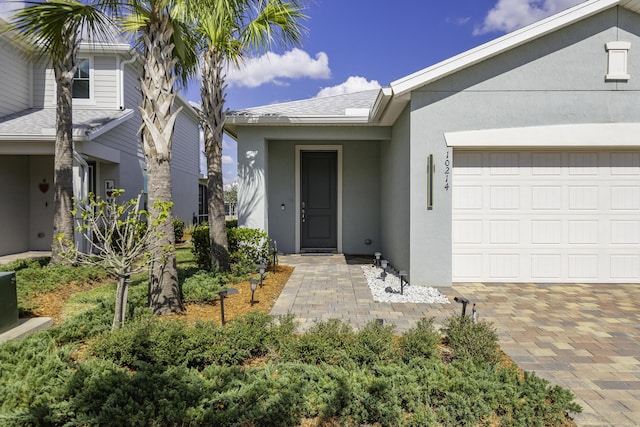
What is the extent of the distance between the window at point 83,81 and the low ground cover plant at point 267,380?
10.2 meters

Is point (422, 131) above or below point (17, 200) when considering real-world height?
above

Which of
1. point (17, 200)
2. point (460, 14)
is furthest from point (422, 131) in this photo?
point (17, 200)

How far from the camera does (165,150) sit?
Result: 15.5ft

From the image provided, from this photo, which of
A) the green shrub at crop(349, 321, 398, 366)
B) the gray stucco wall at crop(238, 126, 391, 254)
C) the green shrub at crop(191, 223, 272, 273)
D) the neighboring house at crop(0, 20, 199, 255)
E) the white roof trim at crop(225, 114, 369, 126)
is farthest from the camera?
the gray stucco wall at crop(238, 126, 391, 254)

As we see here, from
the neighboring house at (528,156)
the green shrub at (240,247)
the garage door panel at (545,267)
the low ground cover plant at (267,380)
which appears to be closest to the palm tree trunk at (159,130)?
the low ground cover plant at (267,380)

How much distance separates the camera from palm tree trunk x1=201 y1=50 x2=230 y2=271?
7.15m

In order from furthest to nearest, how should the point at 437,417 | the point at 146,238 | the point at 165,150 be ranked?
the point at 165,150, the point at 146,238, the point at 437,417

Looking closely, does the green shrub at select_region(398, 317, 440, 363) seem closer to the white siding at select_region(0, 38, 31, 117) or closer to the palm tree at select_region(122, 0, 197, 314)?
the palm tree at select_region(122, 0, 197, 314)

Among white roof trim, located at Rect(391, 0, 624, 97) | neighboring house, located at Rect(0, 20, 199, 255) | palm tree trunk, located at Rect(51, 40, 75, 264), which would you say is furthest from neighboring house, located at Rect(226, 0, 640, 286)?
neighboring house, located at Rect(0, 20, 199, 255)

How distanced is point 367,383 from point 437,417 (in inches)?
21.0

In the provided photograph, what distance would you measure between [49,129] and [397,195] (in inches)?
329

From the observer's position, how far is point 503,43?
626 centimetres

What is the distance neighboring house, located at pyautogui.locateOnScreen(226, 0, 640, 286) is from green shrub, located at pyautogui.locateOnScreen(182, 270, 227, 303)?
3.43 m

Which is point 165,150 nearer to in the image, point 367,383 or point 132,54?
point 367,383
